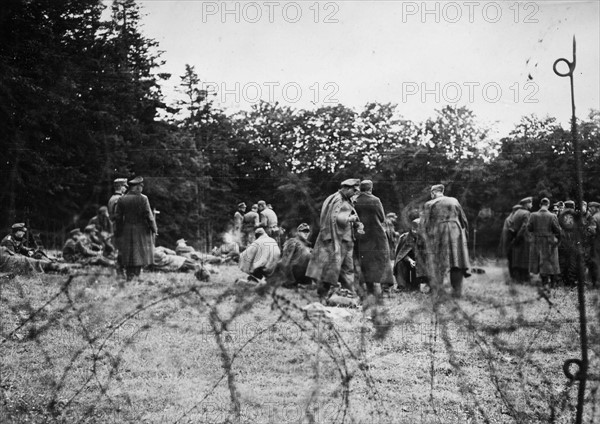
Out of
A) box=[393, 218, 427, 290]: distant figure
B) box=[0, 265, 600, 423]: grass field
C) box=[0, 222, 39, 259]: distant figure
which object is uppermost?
box=[0, 222, 39, 259]: distant figure

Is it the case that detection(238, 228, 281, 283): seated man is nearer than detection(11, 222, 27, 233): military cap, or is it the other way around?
detection(11, 222, 27, 233): military cap

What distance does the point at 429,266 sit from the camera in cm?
1014

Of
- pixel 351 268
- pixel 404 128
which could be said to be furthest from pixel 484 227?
pixel 404 128

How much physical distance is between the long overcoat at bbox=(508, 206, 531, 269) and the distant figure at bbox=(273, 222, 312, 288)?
404 cm

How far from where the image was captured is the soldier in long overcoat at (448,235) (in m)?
9.31

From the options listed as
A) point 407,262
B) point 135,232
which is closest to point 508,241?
point 407,262

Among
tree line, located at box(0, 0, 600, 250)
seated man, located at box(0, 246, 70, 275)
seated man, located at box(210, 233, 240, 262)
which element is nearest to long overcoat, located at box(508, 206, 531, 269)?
tree line, located at box(0, 0, 600, 250)

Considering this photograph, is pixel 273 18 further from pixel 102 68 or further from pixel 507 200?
pixel 507 200

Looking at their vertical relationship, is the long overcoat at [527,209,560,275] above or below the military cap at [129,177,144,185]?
below

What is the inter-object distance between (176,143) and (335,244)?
338 centimetres

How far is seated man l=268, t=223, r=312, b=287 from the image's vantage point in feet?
33.1

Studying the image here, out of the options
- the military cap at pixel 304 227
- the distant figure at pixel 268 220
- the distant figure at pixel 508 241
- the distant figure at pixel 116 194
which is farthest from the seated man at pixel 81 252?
the distant figure at pixel 508 241

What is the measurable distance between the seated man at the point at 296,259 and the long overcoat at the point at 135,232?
81.8 inches

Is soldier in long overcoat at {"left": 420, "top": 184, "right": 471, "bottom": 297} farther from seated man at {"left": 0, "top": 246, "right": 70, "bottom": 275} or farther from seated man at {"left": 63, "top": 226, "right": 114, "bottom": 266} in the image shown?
seated man at {"left": 0, "top": 246, "right": 70, "bottom": 275}
